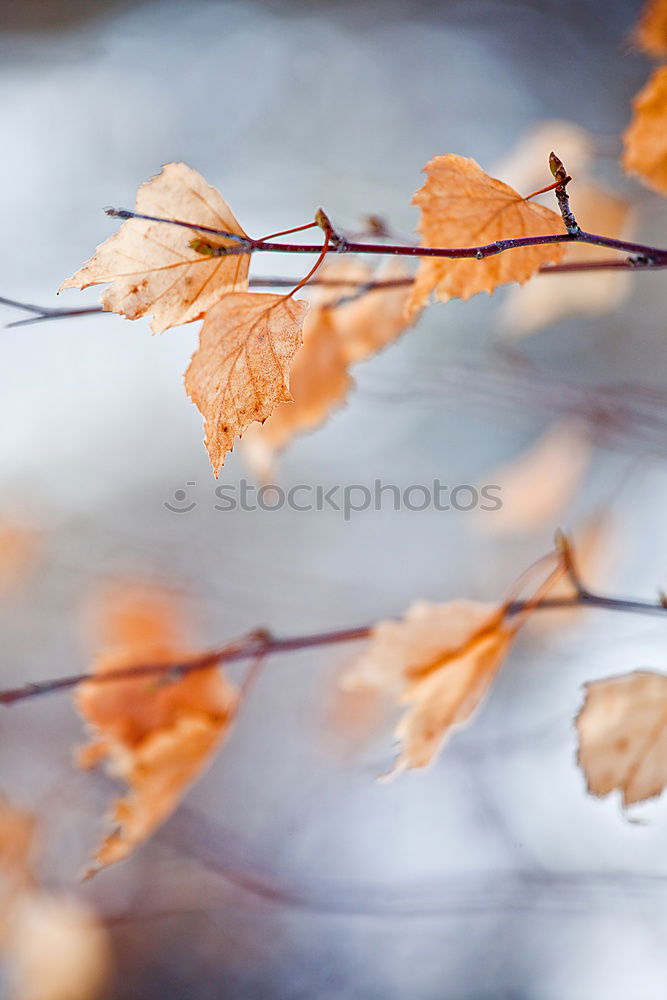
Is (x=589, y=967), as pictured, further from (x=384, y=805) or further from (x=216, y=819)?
(x=216, y=819)

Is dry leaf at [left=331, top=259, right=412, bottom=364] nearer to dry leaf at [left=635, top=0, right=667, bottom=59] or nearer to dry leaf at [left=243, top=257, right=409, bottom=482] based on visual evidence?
dry leaf at [left=243, top=257, right=409, bottom=482]

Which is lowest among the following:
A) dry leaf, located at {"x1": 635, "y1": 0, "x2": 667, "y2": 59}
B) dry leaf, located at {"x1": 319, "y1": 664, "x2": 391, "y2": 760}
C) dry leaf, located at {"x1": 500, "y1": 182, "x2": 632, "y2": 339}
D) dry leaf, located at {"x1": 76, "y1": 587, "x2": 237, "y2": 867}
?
dry leaf, located at {"x1": 319, "y1": 664, "x2": 391, "y2": 760}

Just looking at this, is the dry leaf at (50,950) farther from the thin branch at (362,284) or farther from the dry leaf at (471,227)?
the dry leaf at (471,227)

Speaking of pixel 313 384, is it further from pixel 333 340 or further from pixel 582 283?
pixel 582 283

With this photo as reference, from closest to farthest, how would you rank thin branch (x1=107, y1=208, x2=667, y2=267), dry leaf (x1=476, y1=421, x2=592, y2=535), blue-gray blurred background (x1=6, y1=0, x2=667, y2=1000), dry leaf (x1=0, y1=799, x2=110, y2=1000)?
thin branch (x1=107, y1=208, x2=667, y2=267), dry leaf (x1=476, y1=421, x2=592, y2=535), dry leaf (x1=0, y1=799, x2=110, y2=1000), blue-gray blurred background (x1=6, y1=0, x2=667, y2=1000)

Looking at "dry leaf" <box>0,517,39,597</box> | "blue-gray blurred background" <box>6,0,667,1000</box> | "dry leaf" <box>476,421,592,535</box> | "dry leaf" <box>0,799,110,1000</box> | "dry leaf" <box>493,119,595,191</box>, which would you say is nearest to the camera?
"dry leaf" <box>493,119,595,191</box>

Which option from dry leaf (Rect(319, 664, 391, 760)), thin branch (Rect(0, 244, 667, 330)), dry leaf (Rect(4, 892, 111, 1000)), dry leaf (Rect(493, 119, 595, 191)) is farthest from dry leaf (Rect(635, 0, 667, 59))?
dry leaf (Rect(4, 892, 111, 1000))
